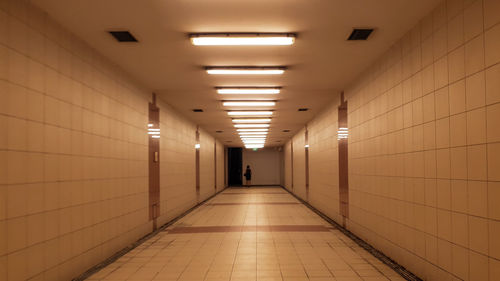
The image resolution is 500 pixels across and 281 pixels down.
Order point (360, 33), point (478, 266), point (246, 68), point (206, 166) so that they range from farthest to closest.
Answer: point (206, 166) < point (246, 68) < point (360, 33) < point (478, 266)

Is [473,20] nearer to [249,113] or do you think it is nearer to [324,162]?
[324,162]

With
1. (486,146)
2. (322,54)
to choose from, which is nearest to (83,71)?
(322,54)

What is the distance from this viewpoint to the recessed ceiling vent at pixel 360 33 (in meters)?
4.76

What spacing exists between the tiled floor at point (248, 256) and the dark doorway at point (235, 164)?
20.7 metres

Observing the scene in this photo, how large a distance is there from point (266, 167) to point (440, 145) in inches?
1005

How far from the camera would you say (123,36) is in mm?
4879

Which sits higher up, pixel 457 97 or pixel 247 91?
pixel 247 91

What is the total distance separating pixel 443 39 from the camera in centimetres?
396

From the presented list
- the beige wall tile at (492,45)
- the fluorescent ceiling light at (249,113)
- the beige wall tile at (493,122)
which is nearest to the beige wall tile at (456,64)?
the beige wall tile at (492,45)

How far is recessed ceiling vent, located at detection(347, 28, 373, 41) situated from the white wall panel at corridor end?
24.5 meters

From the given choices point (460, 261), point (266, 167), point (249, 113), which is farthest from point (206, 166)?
point (460, 261)

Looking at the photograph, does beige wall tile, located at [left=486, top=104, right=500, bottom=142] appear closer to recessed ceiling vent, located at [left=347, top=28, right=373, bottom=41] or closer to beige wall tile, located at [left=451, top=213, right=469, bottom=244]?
beige wall tile, located at [left=451, top=213, right=469, bottom=244]

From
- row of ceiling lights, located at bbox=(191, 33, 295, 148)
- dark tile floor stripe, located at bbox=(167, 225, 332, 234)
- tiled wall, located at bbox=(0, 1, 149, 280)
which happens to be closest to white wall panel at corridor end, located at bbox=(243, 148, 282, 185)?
row of ceiling lights, located at bbox=(191, 33, 295, 148)

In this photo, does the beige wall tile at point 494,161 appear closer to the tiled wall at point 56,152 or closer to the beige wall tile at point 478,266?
the beige wall tile at point 478,266
